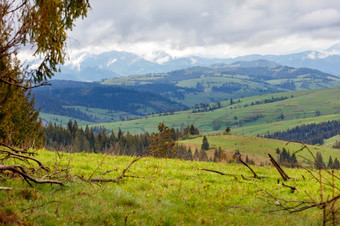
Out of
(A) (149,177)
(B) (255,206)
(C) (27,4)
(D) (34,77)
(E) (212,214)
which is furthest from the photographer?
(A) (149,177)

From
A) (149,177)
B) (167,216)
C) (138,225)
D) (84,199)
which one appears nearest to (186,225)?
(167,216)

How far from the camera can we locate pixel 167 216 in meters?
8.90

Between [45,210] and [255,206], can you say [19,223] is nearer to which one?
[45,210]

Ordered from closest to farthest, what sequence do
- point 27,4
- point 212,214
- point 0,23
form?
1. point 0,23
2. point 27,4
3. point 212,214

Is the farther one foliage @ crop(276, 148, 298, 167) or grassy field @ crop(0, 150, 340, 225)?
foliage @ crop(276, 148, 298, 167)

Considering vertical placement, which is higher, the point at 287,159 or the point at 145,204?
the point at 145,204

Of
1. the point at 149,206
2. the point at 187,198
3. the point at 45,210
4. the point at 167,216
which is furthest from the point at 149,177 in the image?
the point at 45,210

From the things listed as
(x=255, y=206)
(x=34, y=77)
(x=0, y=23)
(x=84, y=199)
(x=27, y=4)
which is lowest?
(x=255, y=206)

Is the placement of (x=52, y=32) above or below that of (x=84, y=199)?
above

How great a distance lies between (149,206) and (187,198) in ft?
6.31

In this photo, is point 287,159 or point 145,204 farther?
point 287,159

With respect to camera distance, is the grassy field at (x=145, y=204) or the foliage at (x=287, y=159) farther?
the foliage at (x=287, y=159)

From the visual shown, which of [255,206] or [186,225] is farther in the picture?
[255,206]

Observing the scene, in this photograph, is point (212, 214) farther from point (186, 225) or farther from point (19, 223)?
point (19, 223)
